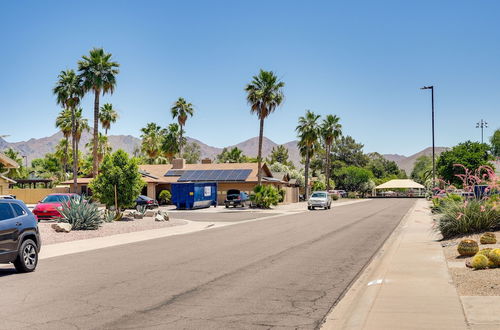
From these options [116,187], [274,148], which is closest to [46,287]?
[116,187]

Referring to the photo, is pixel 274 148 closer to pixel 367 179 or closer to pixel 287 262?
pixel 367 179

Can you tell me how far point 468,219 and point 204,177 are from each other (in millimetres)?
48087

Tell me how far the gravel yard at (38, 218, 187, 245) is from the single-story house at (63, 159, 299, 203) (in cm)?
2919

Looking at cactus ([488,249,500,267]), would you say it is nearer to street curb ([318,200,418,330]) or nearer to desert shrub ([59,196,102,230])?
street curb ([318,200,418,330])

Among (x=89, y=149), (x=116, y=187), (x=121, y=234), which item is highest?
(x=89, y=149)

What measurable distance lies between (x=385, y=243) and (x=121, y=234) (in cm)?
1187

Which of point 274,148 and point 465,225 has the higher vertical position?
point 274,148

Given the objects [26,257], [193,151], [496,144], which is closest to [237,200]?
[26,257]

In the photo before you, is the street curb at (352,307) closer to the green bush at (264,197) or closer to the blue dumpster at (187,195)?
the blue dumpster at (187,195)

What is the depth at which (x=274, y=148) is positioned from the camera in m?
158

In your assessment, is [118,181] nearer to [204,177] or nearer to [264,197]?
[264,197]

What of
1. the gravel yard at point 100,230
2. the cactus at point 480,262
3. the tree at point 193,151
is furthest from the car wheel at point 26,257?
the tree at point 193,151

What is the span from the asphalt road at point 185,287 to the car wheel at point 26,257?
0.26m

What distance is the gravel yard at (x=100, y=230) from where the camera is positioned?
21.2 meters
